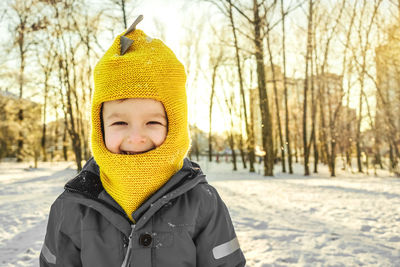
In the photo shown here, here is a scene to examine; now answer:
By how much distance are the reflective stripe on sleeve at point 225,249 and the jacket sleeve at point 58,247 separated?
2.35ft

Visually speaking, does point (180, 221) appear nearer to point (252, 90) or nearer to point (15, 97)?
point (252, 90)

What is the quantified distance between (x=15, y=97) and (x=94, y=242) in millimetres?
31670

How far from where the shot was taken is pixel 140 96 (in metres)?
1.46

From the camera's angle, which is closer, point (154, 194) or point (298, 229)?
point (154, 194)

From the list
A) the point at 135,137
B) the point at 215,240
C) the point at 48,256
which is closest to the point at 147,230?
the point at 215,240

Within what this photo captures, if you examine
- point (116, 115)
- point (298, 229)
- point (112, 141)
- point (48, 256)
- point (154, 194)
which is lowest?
point (298, 229)

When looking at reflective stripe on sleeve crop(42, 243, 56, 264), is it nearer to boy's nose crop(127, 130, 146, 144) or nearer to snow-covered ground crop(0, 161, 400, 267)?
boy's nose crop(127, 130, 146, 144)

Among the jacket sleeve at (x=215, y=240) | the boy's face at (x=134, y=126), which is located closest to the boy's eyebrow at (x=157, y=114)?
the boy's face at (x=134, y=126)

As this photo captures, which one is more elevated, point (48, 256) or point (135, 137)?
point (135, 137)

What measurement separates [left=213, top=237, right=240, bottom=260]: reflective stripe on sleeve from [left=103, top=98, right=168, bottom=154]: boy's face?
0.62 meters

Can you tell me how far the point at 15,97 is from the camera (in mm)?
27406

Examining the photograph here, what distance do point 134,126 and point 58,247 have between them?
2.36 ft

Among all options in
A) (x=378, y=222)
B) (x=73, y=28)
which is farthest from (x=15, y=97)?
(x=378, y=222)

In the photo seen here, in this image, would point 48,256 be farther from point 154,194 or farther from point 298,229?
point 298,229
